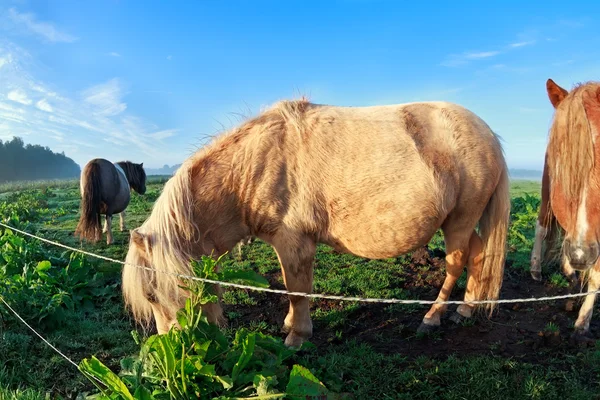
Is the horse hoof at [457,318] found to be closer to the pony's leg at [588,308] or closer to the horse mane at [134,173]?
the pony's leg at [588,308]

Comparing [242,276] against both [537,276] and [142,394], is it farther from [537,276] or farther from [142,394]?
[537,276]

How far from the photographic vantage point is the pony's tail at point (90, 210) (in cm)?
825

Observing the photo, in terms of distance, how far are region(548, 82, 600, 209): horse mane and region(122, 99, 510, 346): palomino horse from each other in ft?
2.90

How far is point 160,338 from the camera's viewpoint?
2072 mm

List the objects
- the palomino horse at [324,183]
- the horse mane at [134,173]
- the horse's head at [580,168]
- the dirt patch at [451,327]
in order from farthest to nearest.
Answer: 1. the horse mane at [134,173]
2. the dirt patch at [451,327]
3. the palomino horse at [324,183]
4. the horse's head at [580,168]

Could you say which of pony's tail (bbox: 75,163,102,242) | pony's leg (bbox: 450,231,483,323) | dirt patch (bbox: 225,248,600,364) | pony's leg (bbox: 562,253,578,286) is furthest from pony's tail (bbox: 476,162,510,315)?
pony's tail (bbox: 75,163,102,242)

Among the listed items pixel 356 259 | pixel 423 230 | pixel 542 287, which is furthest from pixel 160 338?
pixel 542 287

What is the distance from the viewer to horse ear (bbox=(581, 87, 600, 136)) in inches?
104

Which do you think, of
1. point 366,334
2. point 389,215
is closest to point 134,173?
point 366,334

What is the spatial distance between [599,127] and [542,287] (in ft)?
11.7

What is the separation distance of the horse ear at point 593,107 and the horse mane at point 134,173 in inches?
516

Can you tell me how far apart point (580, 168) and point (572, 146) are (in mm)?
179

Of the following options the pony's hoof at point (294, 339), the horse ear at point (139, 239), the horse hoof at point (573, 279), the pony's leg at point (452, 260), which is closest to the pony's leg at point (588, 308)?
the pony's leg at point (452, 260)

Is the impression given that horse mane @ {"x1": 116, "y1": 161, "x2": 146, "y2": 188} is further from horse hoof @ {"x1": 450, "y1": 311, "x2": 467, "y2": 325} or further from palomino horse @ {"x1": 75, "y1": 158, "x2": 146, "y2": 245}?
horse hoof @ {"x1": 450, "y1": 311, "x2": 467, "y2": 325}
